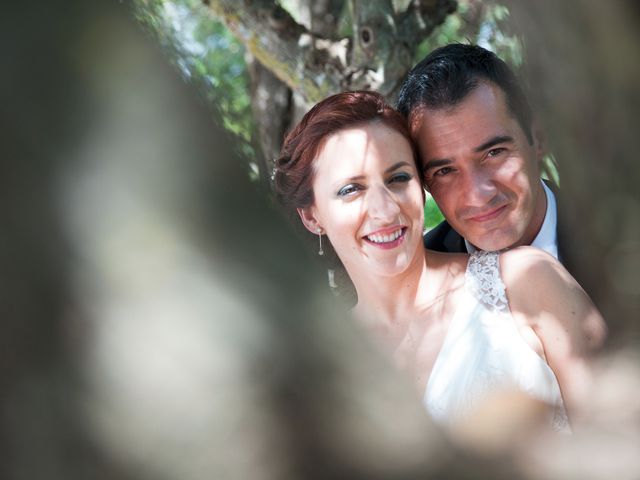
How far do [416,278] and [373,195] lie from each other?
17.6 inches

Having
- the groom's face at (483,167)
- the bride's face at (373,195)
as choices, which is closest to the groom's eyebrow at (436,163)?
the groom's face at (483,167)

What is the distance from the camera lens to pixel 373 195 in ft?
9.36

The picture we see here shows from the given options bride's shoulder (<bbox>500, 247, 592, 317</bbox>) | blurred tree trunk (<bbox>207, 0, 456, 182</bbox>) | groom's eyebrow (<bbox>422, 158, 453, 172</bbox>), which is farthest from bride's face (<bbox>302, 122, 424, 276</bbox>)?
blurred tree trunk (<bbox>207, 0, 456, 182</bbox>)

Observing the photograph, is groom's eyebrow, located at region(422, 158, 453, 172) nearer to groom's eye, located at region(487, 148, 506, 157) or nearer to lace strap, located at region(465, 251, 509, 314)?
groom's eye, located at region(487, 148, 506, 157)

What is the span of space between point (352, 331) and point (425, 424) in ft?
0.36

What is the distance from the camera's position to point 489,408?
100 centimetres

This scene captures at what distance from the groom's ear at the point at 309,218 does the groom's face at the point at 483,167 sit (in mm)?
446

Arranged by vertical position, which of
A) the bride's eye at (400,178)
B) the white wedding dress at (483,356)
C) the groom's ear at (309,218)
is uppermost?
the bride's eye at (400,178)

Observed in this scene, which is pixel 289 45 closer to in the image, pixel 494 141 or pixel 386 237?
pixel 494 141

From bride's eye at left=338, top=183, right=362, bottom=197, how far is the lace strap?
541 millimetres

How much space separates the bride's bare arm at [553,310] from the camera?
8.38 ft

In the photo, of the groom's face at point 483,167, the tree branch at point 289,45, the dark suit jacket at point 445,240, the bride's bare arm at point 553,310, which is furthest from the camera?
the tree branch at point 289,45

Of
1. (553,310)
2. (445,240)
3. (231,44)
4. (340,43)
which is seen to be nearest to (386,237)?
(553,310)

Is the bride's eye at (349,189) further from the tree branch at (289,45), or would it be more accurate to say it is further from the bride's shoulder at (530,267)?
the tree branch at (289,45)
